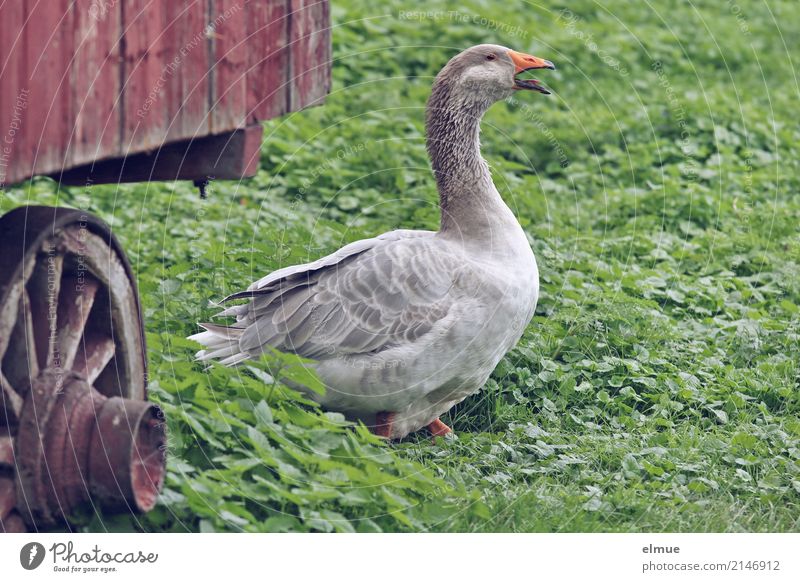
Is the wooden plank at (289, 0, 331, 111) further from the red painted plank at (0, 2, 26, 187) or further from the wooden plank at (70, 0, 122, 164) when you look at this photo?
the red painted plank at (0, 2, 26, 187)

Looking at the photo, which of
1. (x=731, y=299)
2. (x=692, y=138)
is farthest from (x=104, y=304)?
(x=692, y=138)

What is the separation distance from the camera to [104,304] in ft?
16.5

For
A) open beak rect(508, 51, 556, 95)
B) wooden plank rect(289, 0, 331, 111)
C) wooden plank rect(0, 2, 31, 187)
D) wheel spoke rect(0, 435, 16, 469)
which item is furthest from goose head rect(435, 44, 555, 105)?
wheel spoke rect(0, 435, 16, 469)

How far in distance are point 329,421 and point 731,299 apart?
13.5 feet

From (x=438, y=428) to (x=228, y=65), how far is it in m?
2.54

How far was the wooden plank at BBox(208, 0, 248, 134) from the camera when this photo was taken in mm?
5926

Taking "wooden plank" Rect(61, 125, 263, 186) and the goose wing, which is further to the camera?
the goose wing

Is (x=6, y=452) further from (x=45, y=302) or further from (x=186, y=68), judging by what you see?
(x=186, y=68)

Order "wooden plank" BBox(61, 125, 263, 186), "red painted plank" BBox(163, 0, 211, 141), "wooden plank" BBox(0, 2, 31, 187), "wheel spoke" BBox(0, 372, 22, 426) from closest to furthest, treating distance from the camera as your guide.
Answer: "wooden plank" BBox(0, 2, 31, 187), "wheel spoke" BBox(0, 372, 22, 426), "red painted plank" BBox(163, 0, 211, 141), "wooden plank" BBox(61, 125, 263, 186)

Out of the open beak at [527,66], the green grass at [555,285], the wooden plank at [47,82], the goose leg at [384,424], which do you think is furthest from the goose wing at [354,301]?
the wooden plank at [47,82]

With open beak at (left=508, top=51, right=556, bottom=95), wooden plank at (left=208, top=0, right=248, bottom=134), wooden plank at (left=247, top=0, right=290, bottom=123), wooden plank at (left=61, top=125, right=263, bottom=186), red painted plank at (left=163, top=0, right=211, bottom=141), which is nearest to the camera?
red painted plank at (left=163, top=0, right=211, bottom=141)

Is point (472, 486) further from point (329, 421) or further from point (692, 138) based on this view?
point (692, 138)

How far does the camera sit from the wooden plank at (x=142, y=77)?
16.6 feet

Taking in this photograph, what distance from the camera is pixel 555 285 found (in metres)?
8.09
